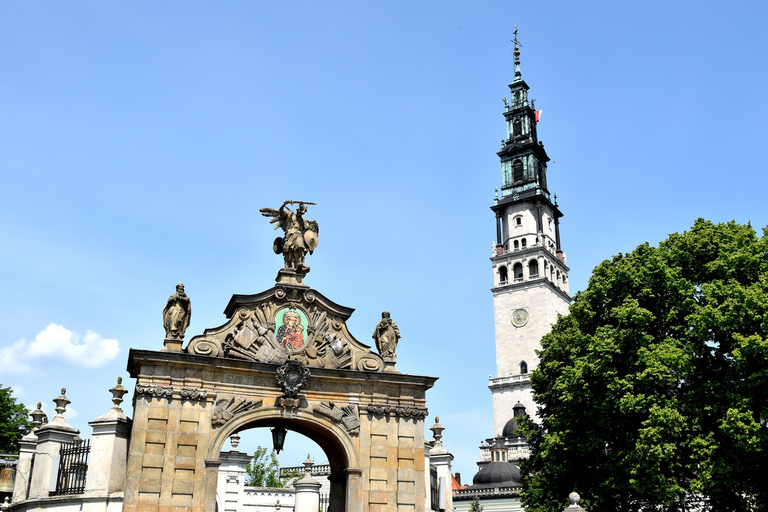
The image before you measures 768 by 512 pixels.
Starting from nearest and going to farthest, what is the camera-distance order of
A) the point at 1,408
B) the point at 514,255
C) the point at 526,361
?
the point at 1,408
the point at 526,361
the point at 514,255

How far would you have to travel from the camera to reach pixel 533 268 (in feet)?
284

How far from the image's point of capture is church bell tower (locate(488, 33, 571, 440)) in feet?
267

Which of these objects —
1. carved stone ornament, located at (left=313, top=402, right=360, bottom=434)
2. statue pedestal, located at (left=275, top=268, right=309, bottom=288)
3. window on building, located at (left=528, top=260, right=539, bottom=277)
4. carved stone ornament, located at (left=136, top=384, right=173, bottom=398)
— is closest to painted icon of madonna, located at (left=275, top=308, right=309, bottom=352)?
statue pedestal, located at (left=275, top=268, right=309, bottom=288)

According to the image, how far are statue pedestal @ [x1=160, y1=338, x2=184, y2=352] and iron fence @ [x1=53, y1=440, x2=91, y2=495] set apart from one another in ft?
11.5

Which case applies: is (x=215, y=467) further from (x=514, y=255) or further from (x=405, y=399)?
(x=514, y=255)

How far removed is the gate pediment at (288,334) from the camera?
22031 mm

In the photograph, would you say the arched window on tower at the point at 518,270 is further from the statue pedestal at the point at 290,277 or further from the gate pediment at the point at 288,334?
the statue pedestal at the point at 290,277

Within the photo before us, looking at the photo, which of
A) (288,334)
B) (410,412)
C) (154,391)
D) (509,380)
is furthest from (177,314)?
(509,380)

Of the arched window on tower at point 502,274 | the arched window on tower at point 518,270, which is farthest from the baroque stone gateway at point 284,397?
the arched window on tower at point 502,274

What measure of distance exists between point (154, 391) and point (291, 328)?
447 cm

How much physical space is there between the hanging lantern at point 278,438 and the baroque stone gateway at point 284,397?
0.90 ft

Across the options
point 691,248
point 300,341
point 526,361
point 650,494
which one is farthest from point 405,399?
point 526,361

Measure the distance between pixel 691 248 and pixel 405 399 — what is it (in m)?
12.0

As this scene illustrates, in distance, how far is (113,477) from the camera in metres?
20.5
